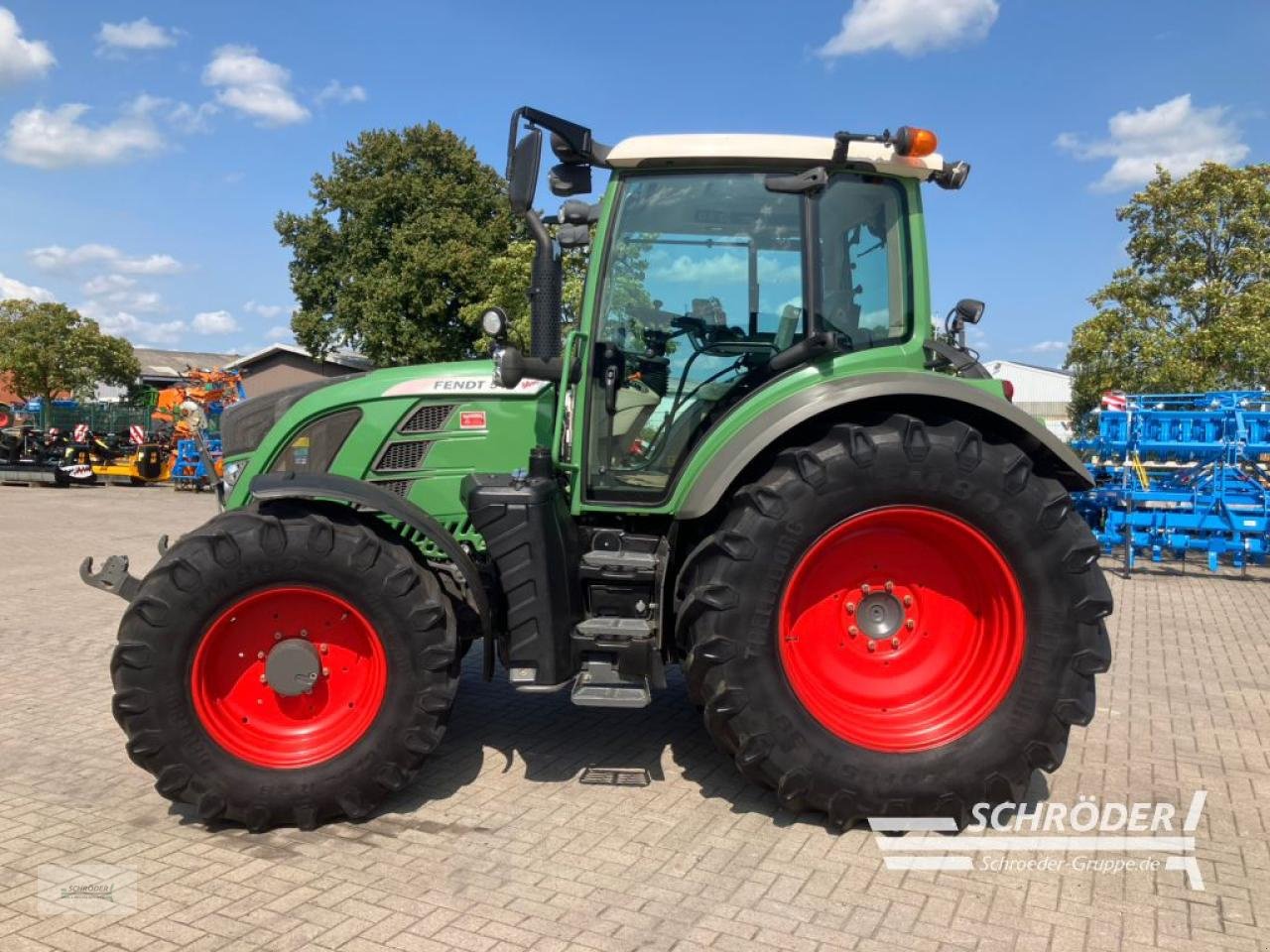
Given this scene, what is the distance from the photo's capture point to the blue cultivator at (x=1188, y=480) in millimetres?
10305

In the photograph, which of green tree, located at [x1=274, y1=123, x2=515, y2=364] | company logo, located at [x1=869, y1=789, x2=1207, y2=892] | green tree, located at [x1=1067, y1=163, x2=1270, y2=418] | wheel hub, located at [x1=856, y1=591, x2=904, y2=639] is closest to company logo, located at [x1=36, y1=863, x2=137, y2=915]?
company logo, located at [x1=869, y1=789, x2=1207, y2=892]

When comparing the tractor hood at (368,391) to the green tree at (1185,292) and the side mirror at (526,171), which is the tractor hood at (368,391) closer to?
the side mirror at (526,171)

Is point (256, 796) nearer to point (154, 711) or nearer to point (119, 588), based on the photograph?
point (154, 711)

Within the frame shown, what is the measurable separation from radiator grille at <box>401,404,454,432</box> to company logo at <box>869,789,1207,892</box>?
2532mm

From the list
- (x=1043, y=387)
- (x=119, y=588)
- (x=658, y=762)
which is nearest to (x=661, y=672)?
(x=658, y=762)

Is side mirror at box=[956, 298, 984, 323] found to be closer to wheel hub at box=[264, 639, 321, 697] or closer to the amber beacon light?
the amber beacon light

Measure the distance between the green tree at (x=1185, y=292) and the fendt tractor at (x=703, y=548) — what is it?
1353 centimetres

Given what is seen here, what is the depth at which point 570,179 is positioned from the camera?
414cm

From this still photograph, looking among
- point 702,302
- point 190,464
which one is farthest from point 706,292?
point 190,464

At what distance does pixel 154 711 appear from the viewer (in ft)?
11.5

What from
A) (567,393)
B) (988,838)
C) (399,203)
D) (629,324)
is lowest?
(988,838)

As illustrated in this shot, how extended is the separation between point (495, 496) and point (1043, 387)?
2174 inches

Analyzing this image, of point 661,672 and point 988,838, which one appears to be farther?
point 661,672

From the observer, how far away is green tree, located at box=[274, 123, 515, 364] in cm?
3136
